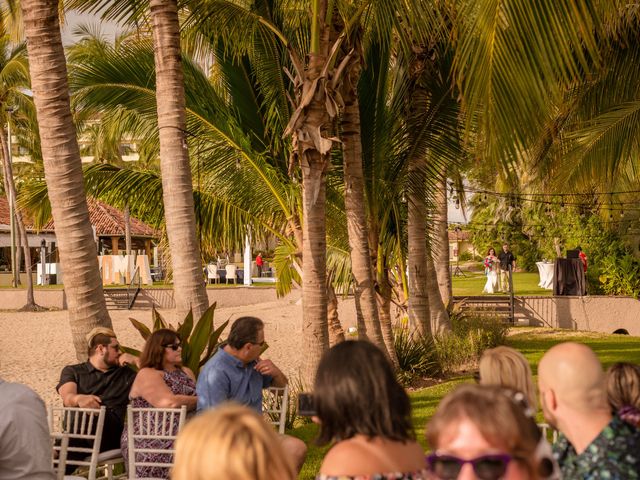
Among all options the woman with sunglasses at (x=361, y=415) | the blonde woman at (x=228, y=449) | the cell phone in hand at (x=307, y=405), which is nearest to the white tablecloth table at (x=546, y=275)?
the cell phone in hand at (x=307, y=405)

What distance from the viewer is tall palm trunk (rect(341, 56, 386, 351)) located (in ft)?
40.1

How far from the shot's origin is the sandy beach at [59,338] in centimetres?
1666

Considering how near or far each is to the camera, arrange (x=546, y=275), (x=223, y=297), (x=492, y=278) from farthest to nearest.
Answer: (x=546, y=275), (x=223, y=297), (x=492, y=278)

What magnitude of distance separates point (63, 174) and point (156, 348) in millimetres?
2262

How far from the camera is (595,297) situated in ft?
83.8

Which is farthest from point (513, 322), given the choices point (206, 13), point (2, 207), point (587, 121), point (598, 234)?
point (2, 207)

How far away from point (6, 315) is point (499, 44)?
86.6 ft

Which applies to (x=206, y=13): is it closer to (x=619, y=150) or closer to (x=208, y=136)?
(x=208, y=136)

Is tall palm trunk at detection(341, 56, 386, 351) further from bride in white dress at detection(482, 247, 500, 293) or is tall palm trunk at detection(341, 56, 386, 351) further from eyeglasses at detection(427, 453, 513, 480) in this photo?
bride in white dress at detection(482, 247, 500, 293)

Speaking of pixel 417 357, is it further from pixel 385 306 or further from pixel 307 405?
pixel 307 405

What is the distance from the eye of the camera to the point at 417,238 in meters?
14.9

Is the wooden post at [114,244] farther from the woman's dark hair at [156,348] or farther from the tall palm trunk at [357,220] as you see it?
the woman's dark hair at [156,348]

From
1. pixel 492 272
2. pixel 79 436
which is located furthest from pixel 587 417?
pixel 492 272

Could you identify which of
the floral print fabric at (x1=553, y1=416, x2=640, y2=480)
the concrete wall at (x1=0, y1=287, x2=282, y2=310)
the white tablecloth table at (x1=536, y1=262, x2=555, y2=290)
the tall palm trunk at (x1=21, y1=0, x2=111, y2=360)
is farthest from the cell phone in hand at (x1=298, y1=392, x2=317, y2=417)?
the white tablecloth table at (x1=536, y1=262, x2=555, y2=290)
